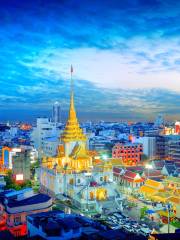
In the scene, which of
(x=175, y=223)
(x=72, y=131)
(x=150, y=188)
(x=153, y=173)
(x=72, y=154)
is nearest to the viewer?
(x=175, y=223)

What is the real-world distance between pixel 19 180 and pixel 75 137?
7.64 metres

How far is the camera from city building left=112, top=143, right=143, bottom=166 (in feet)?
184

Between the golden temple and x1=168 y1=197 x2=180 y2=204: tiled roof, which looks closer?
x1=168 y1=197 x2=180 y2=204: tiled roof

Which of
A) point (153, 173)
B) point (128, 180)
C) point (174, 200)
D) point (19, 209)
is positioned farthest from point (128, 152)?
point (19, 209)

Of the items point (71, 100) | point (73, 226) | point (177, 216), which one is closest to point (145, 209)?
point (177, 216)

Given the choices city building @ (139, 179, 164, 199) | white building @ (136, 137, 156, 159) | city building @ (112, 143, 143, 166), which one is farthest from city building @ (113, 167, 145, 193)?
white building @ (136, 137, 156, 159)

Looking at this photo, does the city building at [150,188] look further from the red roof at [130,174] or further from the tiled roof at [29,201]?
the tiled roof at [29,201]

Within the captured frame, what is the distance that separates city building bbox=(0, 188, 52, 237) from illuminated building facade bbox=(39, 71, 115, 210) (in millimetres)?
7598

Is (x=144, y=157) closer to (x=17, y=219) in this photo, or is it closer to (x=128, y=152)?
(x=128, y=152)

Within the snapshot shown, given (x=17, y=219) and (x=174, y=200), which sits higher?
(x=17, y=219)

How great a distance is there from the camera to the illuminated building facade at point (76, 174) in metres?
34.3

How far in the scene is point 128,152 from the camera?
5697cm

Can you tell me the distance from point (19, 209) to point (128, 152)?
34304mm

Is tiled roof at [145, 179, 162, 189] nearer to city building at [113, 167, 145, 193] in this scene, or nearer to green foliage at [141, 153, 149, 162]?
city building at [113, 167, 145, 193]
